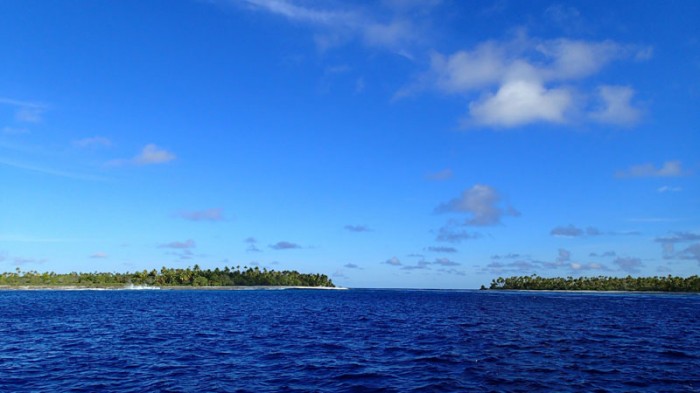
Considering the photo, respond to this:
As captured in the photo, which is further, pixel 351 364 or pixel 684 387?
pixel 351 364

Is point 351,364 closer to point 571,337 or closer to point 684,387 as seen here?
point 684,387

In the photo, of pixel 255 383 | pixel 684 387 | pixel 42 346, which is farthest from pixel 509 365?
pixel 42 346

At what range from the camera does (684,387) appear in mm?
30422

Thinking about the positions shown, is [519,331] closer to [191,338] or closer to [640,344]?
[640,344]

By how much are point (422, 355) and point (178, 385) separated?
74.3 feet

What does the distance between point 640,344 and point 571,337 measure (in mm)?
7648

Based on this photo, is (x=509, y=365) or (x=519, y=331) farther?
(x=519, y=331)

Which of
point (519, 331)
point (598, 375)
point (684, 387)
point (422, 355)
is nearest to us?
point (684, 387)

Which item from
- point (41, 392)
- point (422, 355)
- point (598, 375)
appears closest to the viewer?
point (41, 392)

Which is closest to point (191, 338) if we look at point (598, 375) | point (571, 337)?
point (598, 375)

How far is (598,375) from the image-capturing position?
3344cm

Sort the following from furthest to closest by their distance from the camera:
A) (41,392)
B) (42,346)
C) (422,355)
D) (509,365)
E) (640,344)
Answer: (640,344) → (42,346) → (422,355) → (509,365) → (41,392)

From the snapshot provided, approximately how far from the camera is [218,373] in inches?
1332

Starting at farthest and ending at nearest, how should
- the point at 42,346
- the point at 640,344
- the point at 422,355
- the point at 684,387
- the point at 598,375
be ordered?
the point at 640,344
the point at 42,346
the point at 422,355
the point at 598,375
the point at 684,387
